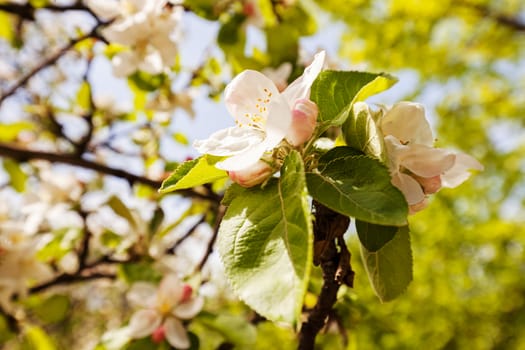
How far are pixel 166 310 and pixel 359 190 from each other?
0.84 metres

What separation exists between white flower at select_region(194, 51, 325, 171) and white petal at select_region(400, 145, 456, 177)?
145 mm

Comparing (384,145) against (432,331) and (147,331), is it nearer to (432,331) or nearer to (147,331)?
(147,331)

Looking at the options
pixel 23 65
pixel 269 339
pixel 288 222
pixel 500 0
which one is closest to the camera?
pixel 288 222

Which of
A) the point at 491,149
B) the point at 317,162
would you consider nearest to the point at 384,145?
the point at 317,162

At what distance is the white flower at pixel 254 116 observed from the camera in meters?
0.52

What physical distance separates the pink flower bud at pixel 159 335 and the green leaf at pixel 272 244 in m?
0.73

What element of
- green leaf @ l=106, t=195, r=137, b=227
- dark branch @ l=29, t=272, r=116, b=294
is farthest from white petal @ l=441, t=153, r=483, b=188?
dark branch @ l=29, t=272, r=116, b=294

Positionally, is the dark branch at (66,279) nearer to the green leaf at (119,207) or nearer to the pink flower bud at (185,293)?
the green leaf at (119,207)

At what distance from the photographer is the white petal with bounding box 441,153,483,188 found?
0.68 m

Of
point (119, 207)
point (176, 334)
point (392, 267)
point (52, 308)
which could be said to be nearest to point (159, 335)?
point (176, 334)

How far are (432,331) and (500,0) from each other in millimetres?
3505

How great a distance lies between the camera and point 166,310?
3.91 ft

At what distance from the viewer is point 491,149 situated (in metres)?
4.41

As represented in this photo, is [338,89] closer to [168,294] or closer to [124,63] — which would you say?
[168,294]
